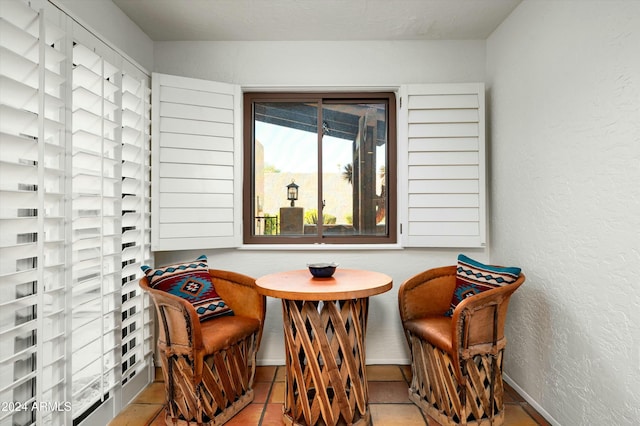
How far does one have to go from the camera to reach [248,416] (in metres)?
2.16

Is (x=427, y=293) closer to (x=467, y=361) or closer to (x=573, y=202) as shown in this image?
(x=467, y=361)

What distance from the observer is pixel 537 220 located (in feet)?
7.32

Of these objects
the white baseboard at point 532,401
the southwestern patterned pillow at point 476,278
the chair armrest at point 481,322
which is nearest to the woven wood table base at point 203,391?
the chair armrest at point 481,322

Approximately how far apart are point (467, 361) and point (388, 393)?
72 centimetres

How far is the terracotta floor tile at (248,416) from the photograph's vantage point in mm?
2090

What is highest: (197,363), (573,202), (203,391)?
(573,202)

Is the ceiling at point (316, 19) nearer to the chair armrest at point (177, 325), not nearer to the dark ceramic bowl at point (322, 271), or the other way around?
the dark ceramic bowl at point (322, 271)

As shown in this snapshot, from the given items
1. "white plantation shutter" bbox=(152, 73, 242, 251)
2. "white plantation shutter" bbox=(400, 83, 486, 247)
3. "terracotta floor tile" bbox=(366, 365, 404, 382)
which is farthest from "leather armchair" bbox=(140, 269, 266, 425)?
"white plantation shutter" bbox=(400, 83, 486, 247)

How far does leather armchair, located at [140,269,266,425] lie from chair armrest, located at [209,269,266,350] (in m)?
0.17

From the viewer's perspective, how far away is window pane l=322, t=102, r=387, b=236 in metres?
3.05

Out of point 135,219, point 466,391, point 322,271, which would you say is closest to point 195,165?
point 135,219

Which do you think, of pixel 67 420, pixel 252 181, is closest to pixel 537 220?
pixel 252 181

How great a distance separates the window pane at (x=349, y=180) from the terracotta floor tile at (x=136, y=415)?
171 cm

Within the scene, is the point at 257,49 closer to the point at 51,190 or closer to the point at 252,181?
the point at 252,181
